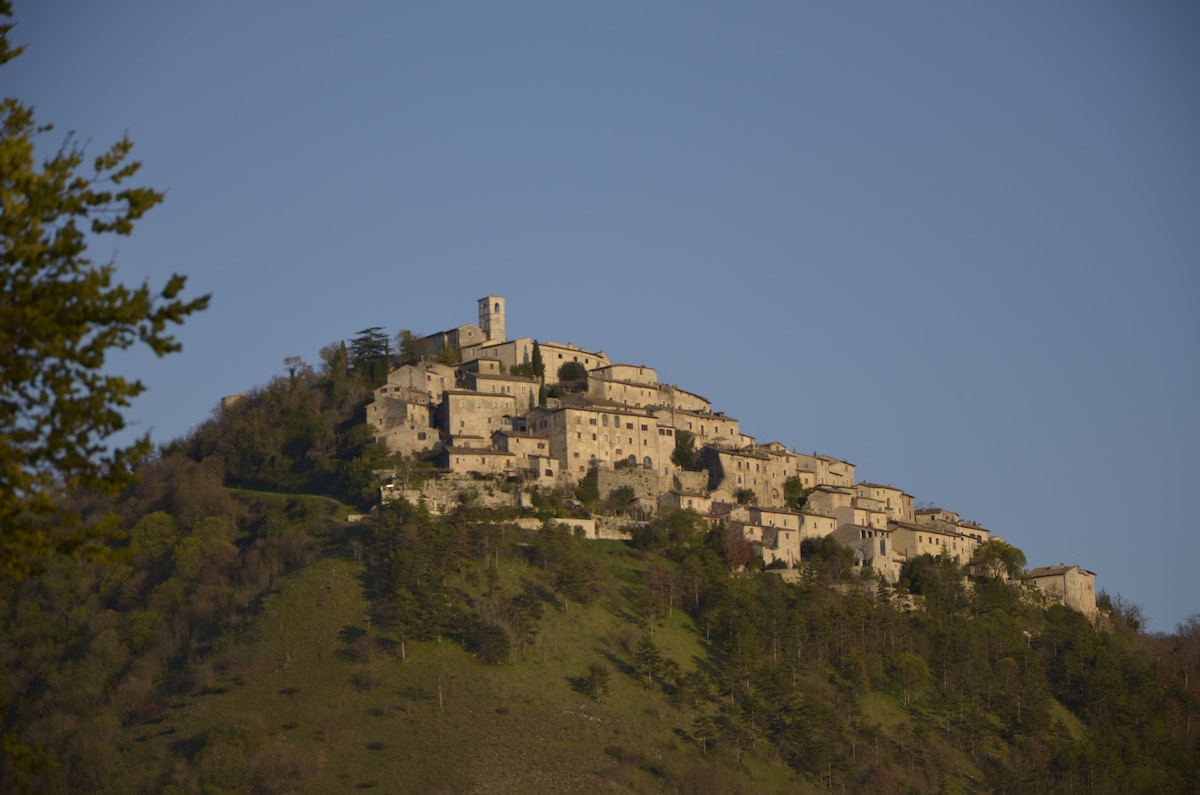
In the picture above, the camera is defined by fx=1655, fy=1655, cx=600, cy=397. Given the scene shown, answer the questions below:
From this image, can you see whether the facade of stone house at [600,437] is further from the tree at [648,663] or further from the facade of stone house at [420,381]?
the tree at [648,663]

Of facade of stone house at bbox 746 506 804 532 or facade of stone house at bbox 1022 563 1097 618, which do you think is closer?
facade of stone house at bbox 746 506 804 532

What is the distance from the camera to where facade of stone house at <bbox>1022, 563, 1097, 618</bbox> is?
343 ft

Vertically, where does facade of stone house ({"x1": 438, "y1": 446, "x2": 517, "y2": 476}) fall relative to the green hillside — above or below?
above

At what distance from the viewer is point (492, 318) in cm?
11538

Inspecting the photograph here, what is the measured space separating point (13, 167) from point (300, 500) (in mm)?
76353

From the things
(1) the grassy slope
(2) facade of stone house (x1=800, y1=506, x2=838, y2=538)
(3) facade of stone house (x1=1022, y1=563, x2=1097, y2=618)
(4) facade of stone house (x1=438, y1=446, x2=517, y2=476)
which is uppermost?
(4) facade of stone house (x1=438, y1=446, x2=517, y2=476)

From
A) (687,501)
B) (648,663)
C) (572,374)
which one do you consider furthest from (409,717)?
(572,374)

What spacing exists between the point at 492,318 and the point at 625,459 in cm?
2128

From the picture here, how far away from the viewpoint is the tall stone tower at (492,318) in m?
115

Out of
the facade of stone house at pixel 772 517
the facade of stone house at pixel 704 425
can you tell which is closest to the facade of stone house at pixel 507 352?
the facade of stone house at pixel 704 425

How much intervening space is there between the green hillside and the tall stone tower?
1570 cm

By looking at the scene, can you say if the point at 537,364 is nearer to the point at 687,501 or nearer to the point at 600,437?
the point at 600,437

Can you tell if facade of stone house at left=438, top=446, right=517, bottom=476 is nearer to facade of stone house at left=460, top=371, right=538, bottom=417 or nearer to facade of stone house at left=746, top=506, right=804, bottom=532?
facade of stone house at left=460, top=371, right=538, bottom=417

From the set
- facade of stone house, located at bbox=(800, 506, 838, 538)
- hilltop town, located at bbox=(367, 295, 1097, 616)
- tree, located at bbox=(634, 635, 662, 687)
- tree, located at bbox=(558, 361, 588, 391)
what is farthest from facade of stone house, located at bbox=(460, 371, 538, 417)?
tree, located at bbox=(634, 635, 662, 687)
